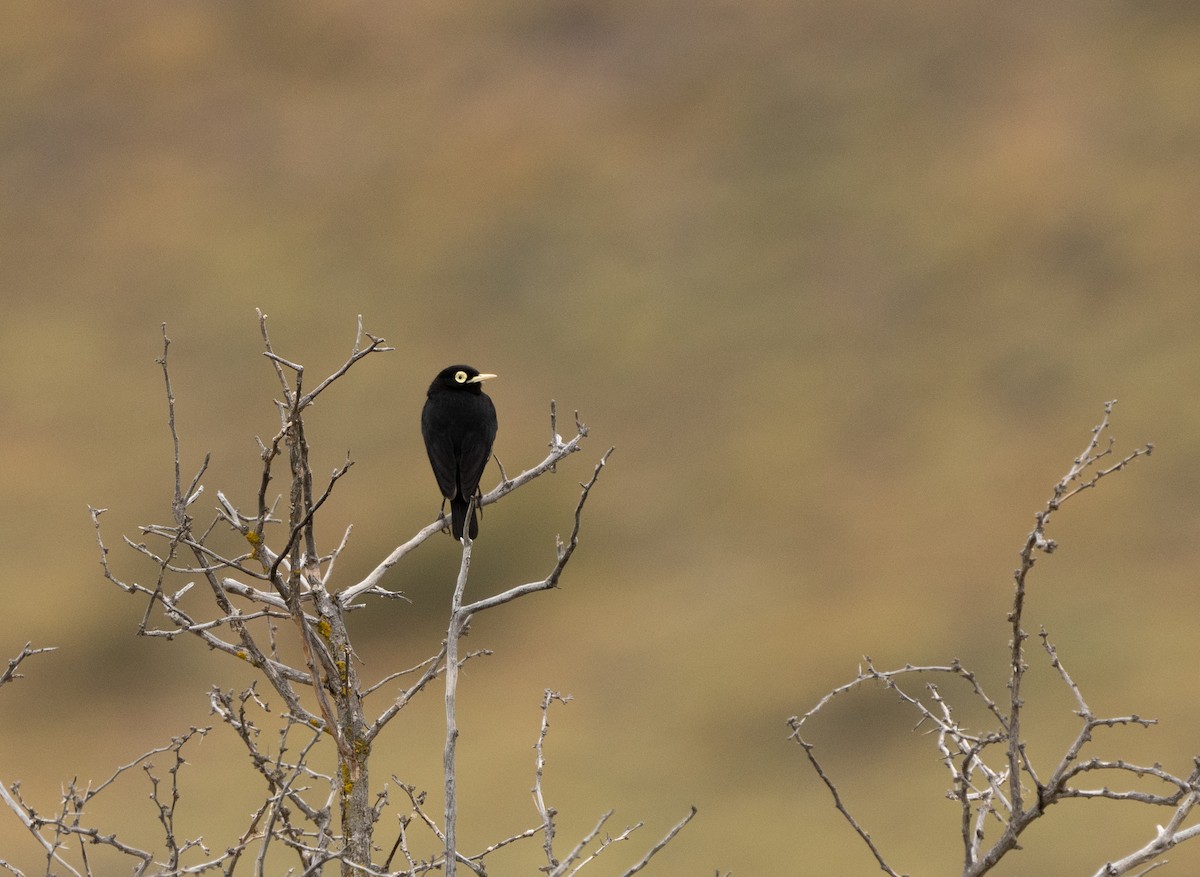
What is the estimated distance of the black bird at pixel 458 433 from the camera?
9094 millimetres

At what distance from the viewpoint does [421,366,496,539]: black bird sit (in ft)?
29.8

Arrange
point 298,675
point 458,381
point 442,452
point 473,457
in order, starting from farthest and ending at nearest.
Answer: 1. point 458,381
2. point 442,452
3. point 473,457
4. point 298,675

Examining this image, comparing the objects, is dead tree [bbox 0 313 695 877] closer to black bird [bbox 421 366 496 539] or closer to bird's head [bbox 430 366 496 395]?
black bird [bbox 421 366 496 539]

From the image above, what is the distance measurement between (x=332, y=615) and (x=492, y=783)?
58.0 metres

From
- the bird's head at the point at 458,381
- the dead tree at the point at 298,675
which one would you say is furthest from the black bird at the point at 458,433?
the dead tree at the point at 298,675

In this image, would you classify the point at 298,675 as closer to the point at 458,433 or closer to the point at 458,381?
the point at 458,433

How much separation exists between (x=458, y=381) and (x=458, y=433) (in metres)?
0.65

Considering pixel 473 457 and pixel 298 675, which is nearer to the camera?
pixel 298 675

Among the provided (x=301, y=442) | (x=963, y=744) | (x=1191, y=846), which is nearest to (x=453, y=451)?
(x=301, y=442)

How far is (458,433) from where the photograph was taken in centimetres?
935

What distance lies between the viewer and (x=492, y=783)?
201 ft

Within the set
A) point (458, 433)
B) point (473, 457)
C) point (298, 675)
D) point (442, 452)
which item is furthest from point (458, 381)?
point (298, 675)

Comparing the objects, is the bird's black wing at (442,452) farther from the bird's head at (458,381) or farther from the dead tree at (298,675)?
the dead tree at (298,675)

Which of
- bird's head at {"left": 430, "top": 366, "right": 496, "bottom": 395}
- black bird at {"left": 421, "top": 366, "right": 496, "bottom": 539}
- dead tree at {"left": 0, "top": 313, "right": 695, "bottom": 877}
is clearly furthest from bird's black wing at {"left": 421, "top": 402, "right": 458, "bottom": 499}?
dead tree at {"left": 0, "top": 313, "right": 695, "bottom": 877}
